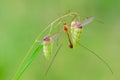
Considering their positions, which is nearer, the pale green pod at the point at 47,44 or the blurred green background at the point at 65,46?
the pale green pod at the point at 47,44

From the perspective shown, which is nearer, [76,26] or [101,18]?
[76,26]

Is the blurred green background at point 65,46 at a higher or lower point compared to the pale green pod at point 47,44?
lower

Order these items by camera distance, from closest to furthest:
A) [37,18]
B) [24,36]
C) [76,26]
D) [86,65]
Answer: [76,26], [86,65], [24,36], [37,18]

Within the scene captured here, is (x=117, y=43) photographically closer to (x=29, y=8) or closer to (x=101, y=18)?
(x=101, y=18)

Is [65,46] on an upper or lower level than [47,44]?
lower

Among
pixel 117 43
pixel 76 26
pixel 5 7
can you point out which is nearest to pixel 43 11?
pixel 5 7

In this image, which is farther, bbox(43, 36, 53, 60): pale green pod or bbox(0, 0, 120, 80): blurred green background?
bbox(0, 0, 120, 80): blurred green background

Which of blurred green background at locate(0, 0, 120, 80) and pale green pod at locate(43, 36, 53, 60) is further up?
pale green pod at locate(43, 36, 53, 60)

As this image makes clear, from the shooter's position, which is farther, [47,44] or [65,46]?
[65,46]
